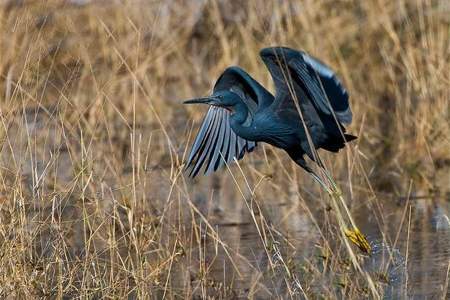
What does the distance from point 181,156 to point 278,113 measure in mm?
2044

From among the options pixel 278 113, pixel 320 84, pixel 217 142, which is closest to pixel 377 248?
pixel 278 113

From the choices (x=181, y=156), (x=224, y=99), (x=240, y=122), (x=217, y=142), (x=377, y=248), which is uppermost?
(x=224, y=99)

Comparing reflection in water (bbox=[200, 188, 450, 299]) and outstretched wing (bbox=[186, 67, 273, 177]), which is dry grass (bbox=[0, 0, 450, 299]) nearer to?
reflection in water (bbox=[200, 188, 450, 299])

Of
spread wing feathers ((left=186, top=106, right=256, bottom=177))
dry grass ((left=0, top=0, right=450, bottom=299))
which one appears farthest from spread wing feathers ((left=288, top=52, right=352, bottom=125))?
spread wing feathers ((left=186, top=106, right=256, bottom=177))

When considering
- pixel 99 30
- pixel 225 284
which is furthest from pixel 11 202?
pixel 99 30

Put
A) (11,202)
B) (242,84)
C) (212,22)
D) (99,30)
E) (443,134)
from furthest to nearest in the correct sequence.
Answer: (212,22), (99,30), (443,134), (242,84), (11,202)

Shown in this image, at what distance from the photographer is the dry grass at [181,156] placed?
420 centimetres

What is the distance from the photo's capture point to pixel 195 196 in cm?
661

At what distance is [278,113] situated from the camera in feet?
16.8

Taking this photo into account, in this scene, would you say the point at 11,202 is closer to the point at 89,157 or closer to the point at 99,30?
the point at 89,157

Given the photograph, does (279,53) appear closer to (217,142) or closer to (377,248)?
(217,142)

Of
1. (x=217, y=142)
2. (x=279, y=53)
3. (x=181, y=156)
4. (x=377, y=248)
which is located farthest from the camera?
(x=181, y=156)

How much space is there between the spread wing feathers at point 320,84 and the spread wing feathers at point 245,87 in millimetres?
443

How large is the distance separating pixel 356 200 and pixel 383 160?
90cm
